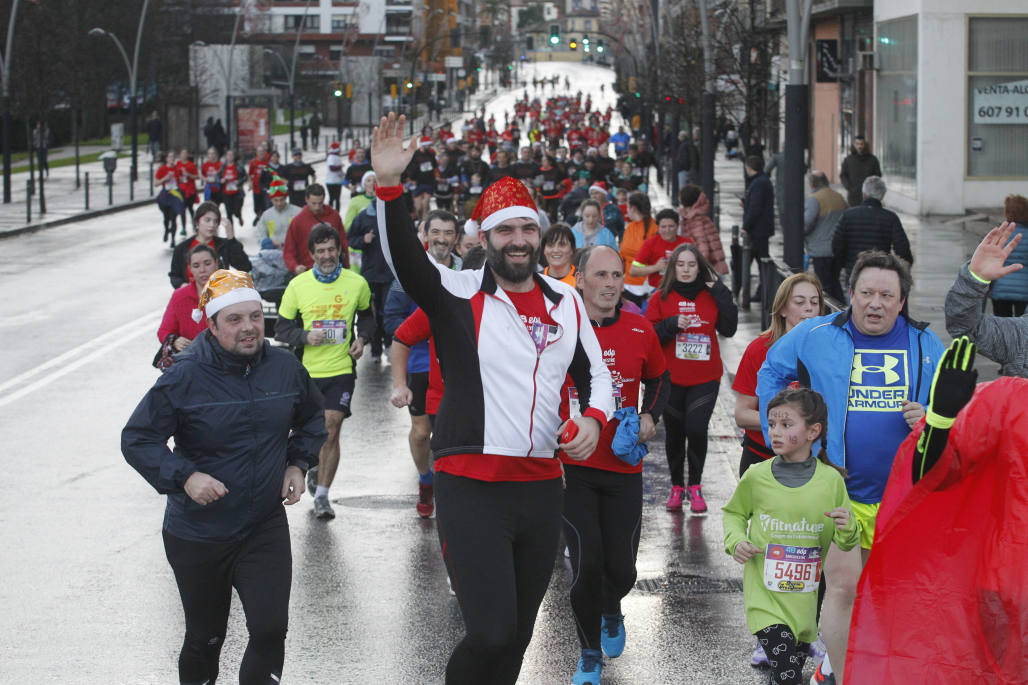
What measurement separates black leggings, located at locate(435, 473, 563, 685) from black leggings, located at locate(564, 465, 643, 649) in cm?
122

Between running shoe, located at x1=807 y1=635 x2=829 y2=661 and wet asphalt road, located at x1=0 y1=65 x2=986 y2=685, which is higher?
wet asphalt road, located at x1=0 y1=65 x2=986 y2=685

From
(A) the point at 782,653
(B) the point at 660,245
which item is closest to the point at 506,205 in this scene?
(A) the point at 782,653

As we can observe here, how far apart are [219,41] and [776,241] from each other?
263 feet

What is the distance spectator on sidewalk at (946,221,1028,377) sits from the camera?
5.87 m

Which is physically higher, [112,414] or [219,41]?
[219,41]

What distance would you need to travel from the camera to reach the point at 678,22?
4244 cm

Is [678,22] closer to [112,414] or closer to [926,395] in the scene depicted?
[112,414]

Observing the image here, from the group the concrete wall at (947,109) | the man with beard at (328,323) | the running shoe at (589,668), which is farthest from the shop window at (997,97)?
the running shoe at (589,668)

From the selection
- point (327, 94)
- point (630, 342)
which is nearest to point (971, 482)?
point (630, 342)

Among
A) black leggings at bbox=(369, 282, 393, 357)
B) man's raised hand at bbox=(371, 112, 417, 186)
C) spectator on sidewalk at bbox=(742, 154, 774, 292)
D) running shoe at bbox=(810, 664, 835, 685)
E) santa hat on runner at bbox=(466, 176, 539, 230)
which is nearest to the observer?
man's raised hand at bbox=(371, 112, 417, 186)

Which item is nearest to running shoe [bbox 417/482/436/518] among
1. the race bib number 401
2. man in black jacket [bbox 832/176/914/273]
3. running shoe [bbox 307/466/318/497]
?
running shoe [bbox 307/466/318/497]

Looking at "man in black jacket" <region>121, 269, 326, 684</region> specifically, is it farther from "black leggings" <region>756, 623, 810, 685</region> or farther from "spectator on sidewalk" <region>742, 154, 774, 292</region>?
"spectator on sidewalk" <region>742, 154, 774, 292</region>

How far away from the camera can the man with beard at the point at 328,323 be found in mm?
9461

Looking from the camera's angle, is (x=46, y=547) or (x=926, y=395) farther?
(x=46, y=547)
